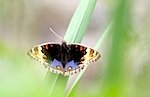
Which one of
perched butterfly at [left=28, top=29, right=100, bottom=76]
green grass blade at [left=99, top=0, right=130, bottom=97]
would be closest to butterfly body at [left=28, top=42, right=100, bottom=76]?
perched butterfly at [left=28, top=29, right=100, bottom=76]

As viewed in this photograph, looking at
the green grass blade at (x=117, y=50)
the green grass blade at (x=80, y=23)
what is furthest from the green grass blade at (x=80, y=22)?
the green grass blade at (x=117, y=50)

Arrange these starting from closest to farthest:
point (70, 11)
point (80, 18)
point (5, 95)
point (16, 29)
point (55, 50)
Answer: point (5, 95)
point (80, 18)
point (55, 50)
point (16, 29)
point (70, 11)

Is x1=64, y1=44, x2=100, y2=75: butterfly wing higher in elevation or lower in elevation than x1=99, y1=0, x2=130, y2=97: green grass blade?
lower

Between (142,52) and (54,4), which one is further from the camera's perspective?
(54,4)

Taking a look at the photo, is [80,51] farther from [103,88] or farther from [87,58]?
[103,88]

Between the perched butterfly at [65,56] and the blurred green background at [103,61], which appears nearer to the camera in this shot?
the blurred green background at [103,61]

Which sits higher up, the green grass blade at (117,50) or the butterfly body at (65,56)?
the green grass blade at (117,50)

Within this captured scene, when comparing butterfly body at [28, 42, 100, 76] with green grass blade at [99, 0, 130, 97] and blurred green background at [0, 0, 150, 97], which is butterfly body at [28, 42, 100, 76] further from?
green grass blade at [99, 0, 130, 97]

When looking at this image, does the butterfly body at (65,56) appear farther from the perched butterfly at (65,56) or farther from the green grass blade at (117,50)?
the green grass blade at (117,50)

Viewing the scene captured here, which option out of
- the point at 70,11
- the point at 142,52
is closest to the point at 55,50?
the point at 142,52
